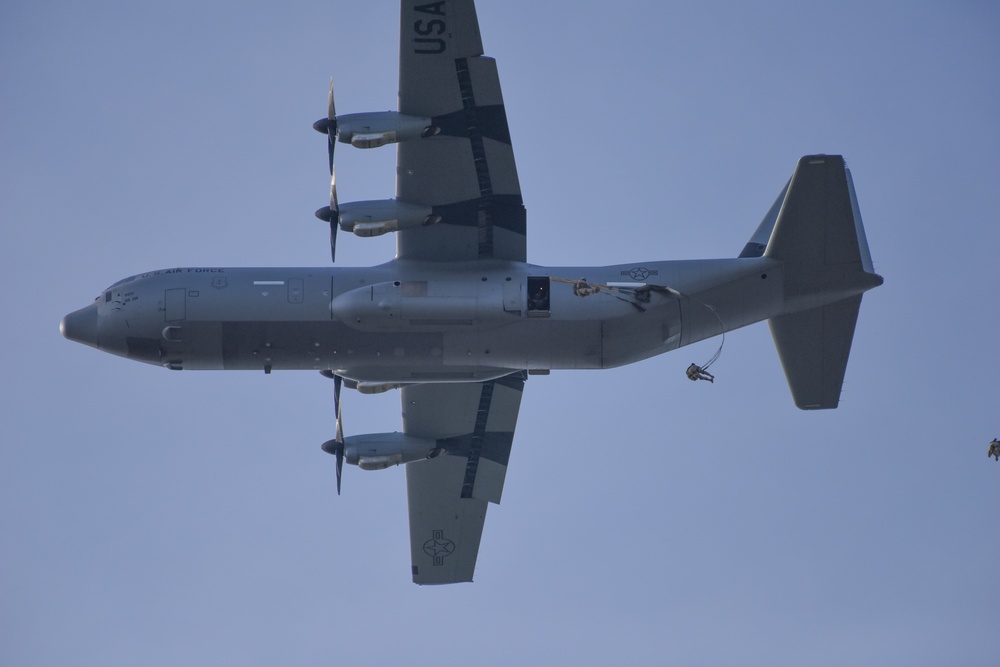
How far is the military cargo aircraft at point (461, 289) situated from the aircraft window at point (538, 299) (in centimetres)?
3

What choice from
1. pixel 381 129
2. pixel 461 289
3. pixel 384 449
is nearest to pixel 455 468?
pixel 384 449

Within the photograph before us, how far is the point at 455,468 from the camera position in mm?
40344

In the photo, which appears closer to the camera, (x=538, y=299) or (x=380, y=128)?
(x=380, y=128)

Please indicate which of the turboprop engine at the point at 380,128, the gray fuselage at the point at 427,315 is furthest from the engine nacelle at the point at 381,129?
the gray fuselage at the point at 427,315

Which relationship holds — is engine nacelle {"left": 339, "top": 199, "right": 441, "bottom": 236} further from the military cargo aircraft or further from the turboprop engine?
the turboprop engine

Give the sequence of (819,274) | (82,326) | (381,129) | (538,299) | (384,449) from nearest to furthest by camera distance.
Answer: (381,129)
(538,299)
(819,274)
(82,326)
(384,449)

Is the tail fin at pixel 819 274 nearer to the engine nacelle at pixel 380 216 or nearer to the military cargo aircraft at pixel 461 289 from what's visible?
the military cargo aircraft at pixel 461 289

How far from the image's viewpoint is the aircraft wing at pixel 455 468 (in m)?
39.2

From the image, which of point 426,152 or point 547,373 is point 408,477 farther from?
point 426,152

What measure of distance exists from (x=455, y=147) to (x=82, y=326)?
33.7 ft

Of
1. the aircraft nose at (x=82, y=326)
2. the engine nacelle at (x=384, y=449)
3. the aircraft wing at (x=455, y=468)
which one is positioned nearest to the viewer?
the aircraft nose at (x=82, y=326)

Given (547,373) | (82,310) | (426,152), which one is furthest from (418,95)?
(82,310)

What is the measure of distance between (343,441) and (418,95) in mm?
9623

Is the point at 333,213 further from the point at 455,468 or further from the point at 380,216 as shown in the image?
the point at 455,468
